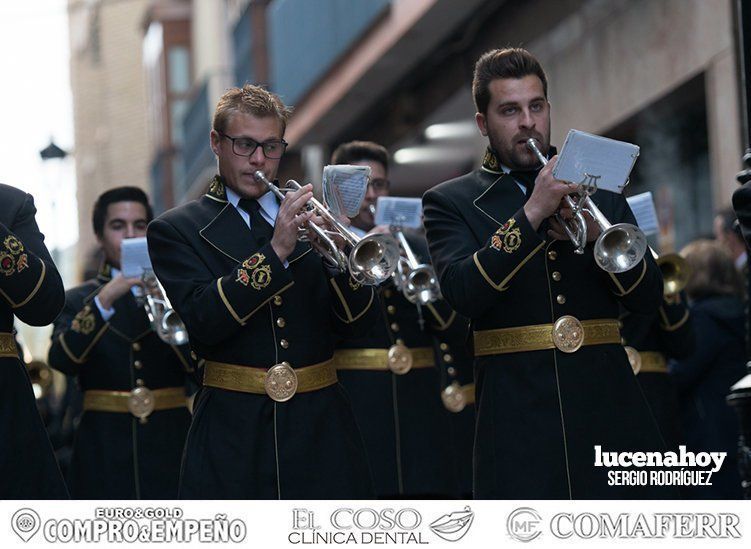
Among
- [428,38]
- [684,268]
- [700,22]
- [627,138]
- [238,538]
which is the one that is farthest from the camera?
[428,38]

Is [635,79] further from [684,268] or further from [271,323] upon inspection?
[271,323]

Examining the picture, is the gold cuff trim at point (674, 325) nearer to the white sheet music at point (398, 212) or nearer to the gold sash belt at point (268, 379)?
the white sheet music at point (398, 212)

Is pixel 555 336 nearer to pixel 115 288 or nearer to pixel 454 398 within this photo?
pixel 115 288

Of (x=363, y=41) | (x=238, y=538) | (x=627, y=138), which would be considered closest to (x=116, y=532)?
(x=238, y=538)

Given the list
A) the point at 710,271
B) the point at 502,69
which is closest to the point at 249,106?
the point at 502,69

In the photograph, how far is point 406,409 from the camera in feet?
28.6

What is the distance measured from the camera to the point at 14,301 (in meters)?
5.73

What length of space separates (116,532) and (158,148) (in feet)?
107

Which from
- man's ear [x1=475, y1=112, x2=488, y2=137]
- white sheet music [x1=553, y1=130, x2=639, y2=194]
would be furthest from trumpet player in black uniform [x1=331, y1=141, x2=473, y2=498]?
white sheet music [x1=553, y1=130, x2=639, y2=194]

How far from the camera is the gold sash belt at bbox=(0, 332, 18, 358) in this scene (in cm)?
578

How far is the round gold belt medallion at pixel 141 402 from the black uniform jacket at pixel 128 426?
0.08ft

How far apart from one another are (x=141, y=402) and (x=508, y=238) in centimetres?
339

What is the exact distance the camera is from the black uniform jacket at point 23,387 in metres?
5.71

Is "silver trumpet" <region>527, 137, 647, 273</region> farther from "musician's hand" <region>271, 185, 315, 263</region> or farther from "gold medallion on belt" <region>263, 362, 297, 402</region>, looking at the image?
"gold medallion on belt" <region>263, 362, 297, 402</region>
